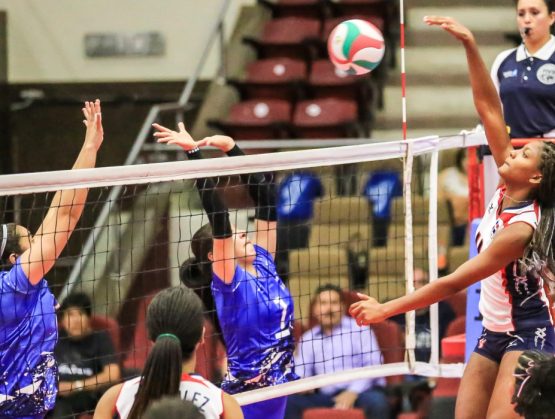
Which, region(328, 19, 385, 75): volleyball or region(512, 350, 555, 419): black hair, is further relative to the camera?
region(328, 19, 385, 75): volleyball

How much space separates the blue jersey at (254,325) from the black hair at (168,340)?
5.01ft

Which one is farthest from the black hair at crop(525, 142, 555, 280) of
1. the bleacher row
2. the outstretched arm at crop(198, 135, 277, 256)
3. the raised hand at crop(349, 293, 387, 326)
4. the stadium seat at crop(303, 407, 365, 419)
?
the bleacher row

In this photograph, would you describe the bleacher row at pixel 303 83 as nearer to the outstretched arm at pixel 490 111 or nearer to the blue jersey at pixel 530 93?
the blue jersey at pixel 530 93

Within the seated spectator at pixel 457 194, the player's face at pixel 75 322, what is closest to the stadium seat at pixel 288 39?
the seated spectator at pixel 457 194

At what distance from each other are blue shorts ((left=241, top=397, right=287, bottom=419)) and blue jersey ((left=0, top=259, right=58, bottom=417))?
1025 mm

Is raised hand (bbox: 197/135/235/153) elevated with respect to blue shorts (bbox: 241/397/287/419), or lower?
elevated

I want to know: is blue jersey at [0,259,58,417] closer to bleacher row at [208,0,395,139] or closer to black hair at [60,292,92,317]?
black hair at [60,292,92,317]

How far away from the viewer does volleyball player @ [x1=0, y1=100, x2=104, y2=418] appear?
16.3 feet

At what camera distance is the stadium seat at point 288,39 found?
39.1 feet

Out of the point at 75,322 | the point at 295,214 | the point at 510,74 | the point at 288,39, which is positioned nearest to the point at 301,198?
the point at 295,214

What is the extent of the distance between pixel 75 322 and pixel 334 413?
197cm

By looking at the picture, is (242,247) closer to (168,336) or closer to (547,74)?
(168,336)

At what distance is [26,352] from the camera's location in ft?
16.7

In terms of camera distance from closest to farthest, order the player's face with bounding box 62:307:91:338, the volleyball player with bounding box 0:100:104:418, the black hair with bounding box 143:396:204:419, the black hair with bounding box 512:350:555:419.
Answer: the black hair with bounding box 143:396:204:419 < the black hair with bounding box 512:350:555:419 < the volleyball player with bounding box 0:100:104:418 < the player's face with bounding box 62:307:91:338
